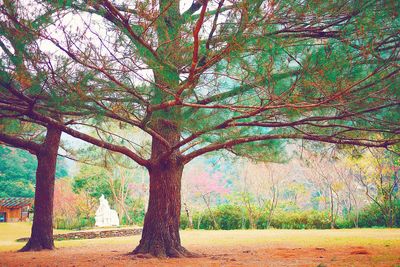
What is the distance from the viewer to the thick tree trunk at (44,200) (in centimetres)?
765

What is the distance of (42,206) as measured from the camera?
7672 mm

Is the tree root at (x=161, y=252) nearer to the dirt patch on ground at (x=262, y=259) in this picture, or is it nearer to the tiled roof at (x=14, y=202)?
the dirt patch on ground at (x=262, y=259)

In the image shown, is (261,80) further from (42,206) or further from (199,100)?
(42,206)

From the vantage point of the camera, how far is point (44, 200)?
7.67m

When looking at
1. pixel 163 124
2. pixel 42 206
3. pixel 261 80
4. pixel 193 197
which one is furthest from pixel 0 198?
pixel 261 80

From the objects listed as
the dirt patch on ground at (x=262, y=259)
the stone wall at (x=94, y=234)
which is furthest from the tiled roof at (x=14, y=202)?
the dirt patch on ground at (x=262, y=259)

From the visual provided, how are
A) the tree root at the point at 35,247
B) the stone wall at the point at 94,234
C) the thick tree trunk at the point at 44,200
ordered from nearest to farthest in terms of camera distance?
1. the tree root at the point at 35,247
2. the thick tree trunk at the point at 44,200
3. the stone wall at the point at 94,234

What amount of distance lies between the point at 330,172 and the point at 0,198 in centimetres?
1338

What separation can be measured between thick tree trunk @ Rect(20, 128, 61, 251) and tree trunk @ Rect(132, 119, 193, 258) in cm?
201

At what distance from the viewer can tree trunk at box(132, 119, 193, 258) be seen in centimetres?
635

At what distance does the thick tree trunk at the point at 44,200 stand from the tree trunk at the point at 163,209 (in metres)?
2.01

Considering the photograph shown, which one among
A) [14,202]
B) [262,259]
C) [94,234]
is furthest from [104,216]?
[262,259]

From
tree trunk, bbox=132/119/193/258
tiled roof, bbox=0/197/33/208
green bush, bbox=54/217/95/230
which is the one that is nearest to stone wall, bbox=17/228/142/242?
green bush, bbox=54/217/95/230

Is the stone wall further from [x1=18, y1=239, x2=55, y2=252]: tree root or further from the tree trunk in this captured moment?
the tree trunk
